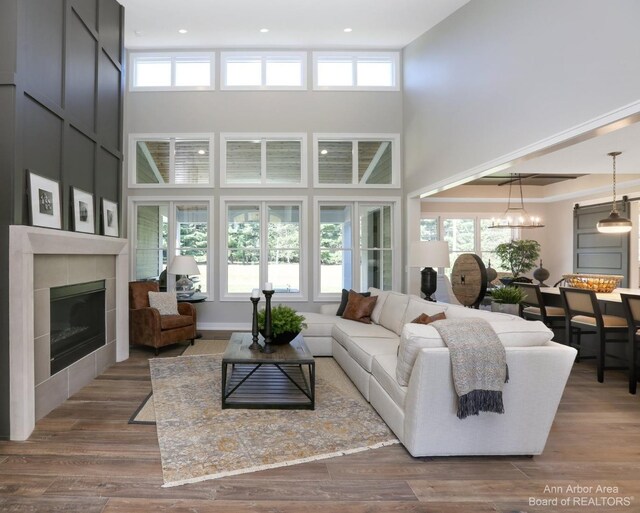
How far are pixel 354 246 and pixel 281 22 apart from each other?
12.2 ft

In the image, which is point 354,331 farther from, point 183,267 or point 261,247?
point 261,247

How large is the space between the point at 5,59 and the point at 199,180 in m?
3.94

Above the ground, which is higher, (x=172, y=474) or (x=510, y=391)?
(x=510, y=391)

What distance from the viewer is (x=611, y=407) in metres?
3.25

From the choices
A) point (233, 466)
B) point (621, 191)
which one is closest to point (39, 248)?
point (233, 466)

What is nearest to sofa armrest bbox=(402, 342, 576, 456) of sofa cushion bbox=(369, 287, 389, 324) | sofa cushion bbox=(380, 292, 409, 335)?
sofa cushion bbox=(380, 292, 409, 335)

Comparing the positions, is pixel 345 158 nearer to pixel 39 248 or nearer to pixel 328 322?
pixel 328 322

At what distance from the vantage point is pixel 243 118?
6.54m

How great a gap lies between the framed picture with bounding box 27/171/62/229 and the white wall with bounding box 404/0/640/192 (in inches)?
165

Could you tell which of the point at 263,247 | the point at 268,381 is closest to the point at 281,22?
the point at 263,247

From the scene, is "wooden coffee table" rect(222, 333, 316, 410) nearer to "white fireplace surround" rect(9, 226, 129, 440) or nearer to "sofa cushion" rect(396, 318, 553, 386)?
"sofa cushion" rect(396, 318, 553, 386)

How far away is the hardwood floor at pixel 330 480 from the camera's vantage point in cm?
195

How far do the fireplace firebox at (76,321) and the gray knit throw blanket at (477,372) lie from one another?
318 centimetres

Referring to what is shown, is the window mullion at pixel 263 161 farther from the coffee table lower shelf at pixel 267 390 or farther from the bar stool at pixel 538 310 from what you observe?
the bar stool at pixel 538 310
